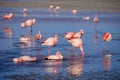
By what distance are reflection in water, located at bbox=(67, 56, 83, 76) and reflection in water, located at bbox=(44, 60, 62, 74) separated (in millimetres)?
285

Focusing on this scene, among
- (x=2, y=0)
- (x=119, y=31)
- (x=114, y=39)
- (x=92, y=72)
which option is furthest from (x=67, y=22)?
(x=2, y=0)

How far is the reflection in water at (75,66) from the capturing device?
12180 millimetres

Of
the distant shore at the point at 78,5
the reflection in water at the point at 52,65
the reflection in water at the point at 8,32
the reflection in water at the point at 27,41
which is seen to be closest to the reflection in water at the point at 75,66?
the reflection in water at the point at 52,65

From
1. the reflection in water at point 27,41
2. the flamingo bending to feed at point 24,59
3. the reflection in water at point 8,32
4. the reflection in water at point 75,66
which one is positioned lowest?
the reflection in water at point 75,66

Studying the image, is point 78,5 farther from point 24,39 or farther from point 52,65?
point 52,65

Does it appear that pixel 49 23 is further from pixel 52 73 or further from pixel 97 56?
pixel 52 73

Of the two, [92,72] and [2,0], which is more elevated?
[2,0]

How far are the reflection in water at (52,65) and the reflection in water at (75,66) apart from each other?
29 cm

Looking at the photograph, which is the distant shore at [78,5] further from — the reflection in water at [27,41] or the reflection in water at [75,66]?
the reflection in water at [75,66]

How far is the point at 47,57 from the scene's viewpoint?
14.0 m

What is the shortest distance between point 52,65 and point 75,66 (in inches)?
23.5

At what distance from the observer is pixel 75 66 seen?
13.0 m

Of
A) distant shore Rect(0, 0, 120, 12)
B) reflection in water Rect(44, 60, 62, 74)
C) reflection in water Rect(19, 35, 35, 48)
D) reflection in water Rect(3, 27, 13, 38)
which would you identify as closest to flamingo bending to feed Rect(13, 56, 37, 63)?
reflection in water Rect(44, 60, 62, 74)

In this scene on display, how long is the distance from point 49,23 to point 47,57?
9.81m
